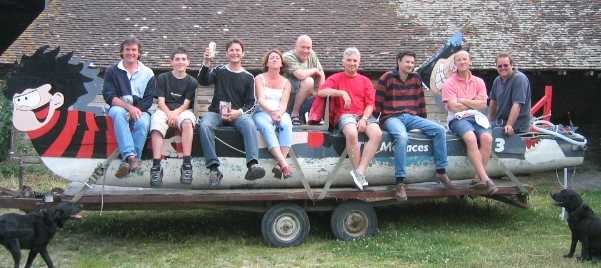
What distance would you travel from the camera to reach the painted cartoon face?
19.9ft

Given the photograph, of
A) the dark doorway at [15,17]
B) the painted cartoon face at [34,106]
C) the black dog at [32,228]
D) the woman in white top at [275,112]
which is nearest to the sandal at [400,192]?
the woman in white top at [275,112]

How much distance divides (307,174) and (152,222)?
211 centimetres

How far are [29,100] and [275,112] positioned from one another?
2380 millimetres

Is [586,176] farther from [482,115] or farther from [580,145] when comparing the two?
[482,115]

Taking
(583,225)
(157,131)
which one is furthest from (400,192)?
(157,131)

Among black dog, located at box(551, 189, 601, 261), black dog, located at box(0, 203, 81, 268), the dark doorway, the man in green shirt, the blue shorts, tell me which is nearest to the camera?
black dog, located at box(0, 203, 81, 268)

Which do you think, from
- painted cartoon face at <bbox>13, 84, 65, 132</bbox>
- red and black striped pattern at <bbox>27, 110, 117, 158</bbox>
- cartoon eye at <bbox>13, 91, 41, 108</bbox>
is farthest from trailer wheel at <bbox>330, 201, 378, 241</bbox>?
cartoon eye at <bbox>13, 91, 41, 108</bbox>

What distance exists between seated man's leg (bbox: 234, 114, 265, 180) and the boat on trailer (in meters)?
0.19

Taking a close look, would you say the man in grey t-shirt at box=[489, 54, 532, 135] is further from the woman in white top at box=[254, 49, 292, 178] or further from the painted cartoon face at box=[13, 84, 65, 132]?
the painted cartoon face at box=[13, 84, 65, 132]

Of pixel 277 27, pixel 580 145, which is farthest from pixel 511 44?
pixel 580 145

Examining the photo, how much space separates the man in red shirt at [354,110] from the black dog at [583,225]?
187cm

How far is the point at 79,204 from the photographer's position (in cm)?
595

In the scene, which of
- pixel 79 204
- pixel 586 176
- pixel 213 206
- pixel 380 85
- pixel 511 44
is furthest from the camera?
pixel 511 44

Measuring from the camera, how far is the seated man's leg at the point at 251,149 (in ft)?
20.1
